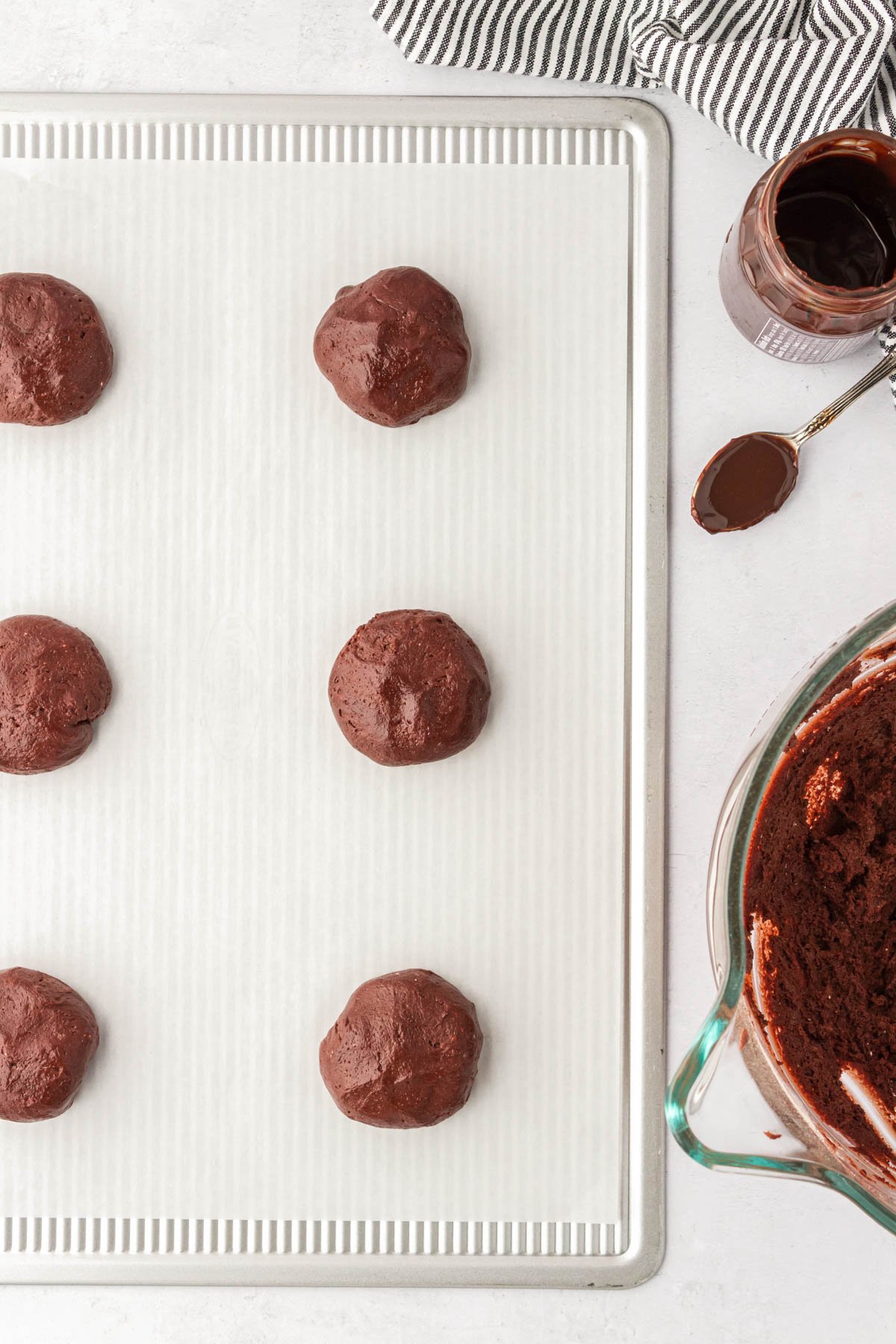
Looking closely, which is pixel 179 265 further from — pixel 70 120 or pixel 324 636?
pixel 324 636

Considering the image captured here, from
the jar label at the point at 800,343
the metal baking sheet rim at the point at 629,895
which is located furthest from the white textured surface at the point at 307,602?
the jar label at the point at 800,343

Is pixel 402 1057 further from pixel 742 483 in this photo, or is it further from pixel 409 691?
pixel 742 483

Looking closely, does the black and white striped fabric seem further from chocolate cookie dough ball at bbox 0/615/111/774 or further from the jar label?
chocolate cookie dough ball at bbox 0/615/111/774

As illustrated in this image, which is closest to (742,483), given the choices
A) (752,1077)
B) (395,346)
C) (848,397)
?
(848,397)

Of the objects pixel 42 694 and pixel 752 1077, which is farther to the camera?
pixel 42 694

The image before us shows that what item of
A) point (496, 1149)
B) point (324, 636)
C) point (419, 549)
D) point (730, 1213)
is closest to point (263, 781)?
point (324, 636)

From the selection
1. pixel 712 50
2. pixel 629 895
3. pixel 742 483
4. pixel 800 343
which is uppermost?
pixel 712 50

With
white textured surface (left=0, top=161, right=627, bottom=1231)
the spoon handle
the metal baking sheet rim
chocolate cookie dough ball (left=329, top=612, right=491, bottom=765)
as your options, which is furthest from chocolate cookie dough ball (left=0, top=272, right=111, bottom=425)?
the spoon handle

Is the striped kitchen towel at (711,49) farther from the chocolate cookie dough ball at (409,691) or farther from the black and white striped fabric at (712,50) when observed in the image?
the chocolate cookie dough ball at (409,691)
